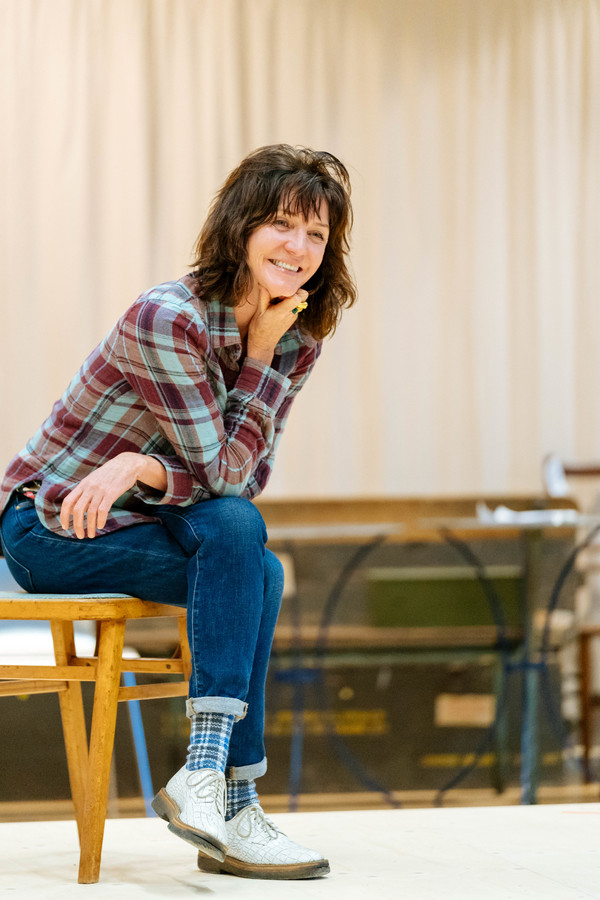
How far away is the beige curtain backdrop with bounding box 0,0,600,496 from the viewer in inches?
141

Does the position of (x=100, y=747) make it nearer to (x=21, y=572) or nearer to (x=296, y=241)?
(x=21, y=572)

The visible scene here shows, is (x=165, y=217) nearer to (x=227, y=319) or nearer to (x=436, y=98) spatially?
(x=436, y=98)

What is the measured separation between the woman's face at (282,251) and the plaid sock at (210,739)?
0.50 metres

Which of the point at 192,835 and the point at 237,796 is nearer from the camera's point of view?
the point at 192,835

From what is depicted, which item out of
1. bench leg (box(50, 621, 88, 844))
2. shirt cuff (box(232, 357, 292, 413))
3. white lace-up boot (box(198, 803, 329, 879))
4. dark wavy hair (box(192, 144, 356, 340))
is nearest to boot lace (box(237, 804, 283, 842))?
white lace-up boot (box(198, 803, 329, 879))

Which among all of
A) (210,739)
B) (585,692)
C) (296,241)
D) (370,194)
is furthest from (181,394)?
(370,194)

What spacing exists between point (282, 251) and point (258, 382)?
0.16 m

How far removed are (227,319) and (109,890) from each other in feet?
2.13

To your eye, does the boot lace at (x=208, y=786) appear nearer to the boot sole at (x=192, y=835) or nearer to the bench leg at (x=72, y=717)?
the boot sole at (x=192, y=835)

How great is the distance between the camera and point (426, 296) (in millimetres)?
3848

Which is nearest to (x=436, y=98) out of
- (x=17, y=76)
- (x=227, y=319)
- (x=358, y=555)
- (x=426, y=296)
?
(x=426, y=296)

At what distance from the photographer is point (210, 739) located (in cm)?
108

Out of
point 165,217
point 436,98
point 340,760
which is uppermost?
point 436,98

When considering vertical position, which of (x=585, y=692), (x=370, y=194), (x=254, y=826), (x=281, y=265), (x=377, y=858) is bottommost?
(x=585, y=692)
